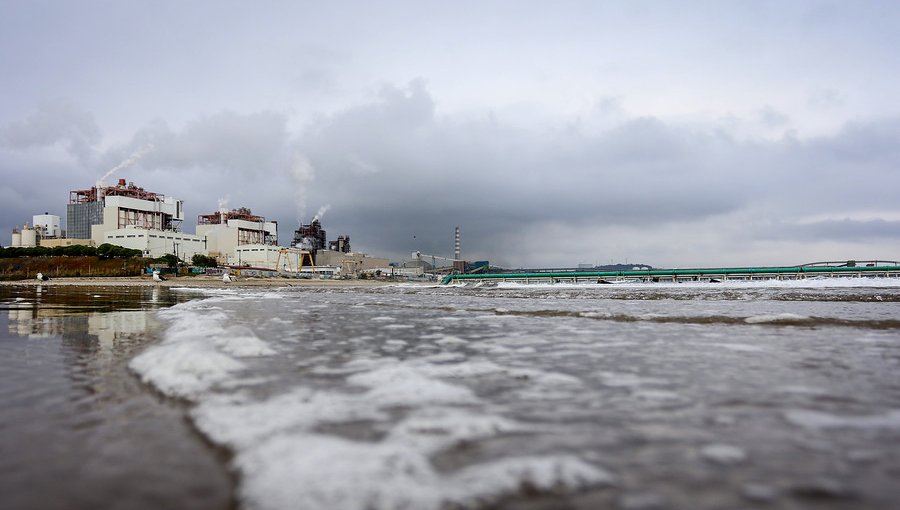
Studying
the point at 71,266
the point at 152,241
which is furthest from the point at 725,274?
the point at 152,241

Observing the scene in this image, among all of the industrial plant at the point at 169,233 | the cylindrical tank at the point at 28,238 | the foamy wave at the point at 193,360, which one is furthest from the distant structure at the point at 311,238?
the foamy wave at the point at 193,360

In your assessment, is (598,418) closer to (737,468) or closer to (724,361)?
(737,468)

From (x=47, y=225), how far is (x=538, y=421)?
507ft

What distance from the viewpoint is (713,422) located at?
132 inches

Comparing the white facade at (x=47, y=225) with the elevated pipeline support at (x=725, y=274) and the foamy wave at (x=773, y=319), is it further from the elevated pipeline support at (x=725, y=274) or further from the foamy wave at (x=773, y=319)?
the foamy wave at (x=773, y=319)

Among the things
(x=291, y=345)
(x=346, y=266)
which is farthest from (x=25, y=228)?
(x=291, y=345)

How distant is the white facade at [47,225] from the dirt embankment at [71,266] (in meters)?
29.0

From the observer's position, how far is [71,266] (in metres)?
91.2

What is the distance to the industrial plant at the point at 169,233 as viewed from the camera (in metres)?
110

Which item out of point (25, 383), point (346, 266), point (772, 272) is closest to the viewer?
point (25, 383)

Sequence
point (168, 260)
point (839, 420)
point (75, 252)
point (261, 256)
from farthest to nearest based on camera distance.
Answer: point (261, 256), point (168, 260), point (75, 252), point (839, 420)

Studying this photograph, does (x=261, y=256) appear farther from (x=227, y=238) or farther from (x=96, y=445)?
(x=96, y=445)

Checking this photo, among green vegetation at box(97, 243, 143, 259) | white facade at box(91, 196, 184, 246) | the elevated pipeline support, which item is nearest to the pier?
the elevated pipeline support

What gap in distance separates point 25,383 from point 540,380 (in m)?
5.02
